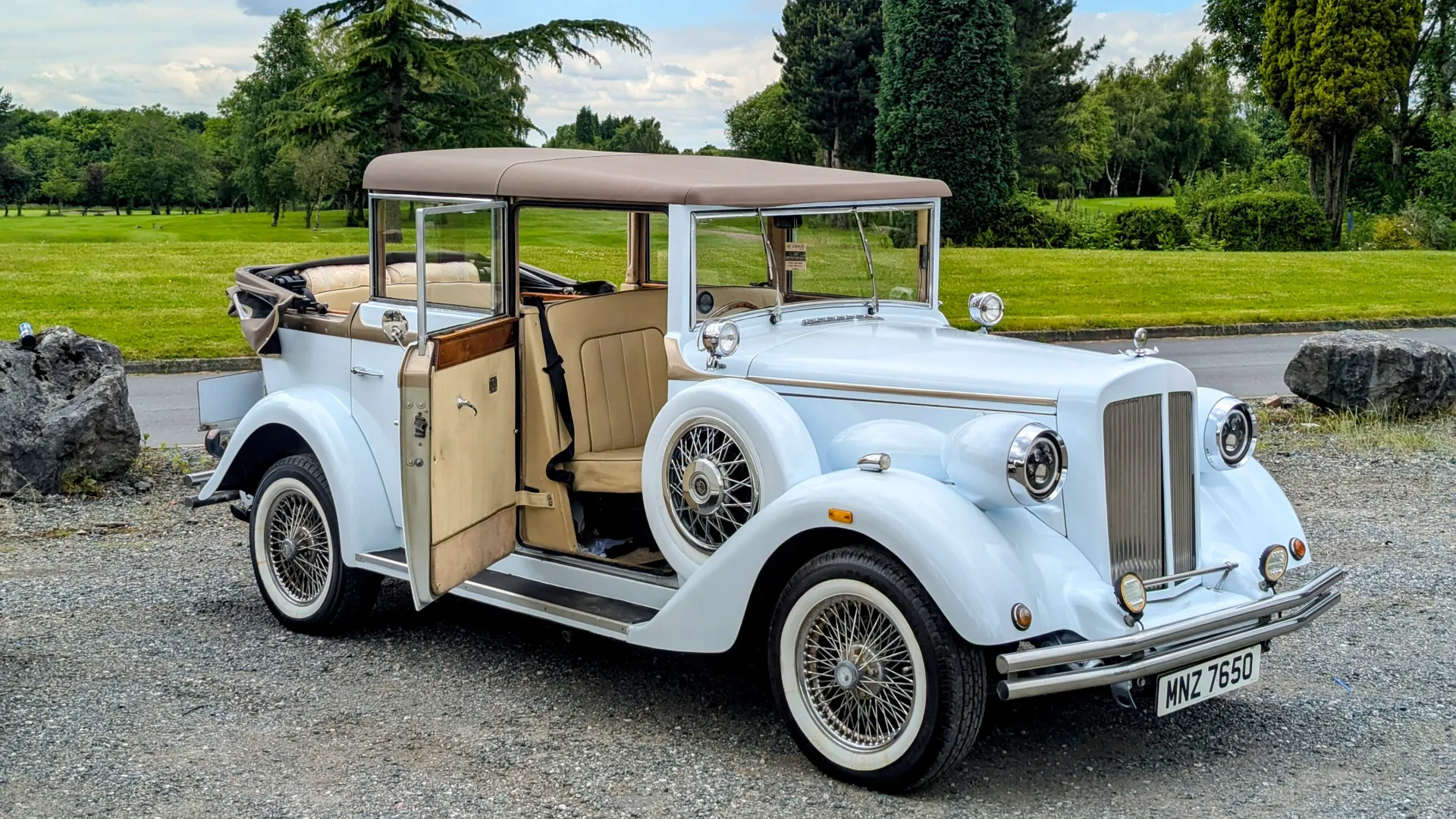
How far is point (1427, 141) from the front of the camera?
124 feet

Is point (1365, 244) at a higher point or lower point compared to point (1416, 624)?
higher

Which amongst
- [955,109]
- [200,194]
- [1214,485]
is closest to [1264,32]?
[955,109]

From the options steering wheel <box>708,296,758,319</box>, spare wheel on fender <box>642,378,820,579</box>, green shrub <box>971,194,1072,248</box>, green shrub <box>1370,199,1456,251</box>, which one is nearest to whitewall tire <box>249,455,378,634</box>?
spare wheel on fender <box>642,378,820,579</box>

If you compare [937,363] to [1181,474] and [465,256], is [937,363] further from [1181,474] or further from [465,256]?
[465,256]

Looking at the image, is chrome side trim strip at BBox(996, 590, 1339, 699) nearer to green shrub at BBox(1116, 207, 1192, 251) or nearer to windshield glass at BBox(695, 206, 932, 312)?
windshield glass at BBox(695, 206, 932, 312)

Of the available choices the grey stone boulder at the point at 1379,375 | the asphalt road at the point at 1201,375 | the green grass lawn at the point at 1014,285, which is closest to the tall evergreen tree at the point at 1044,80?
the green grass lawn at the point at 1014,285

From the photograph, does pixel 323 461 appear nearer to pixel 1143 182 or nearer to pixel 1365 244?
pixel 1365 244

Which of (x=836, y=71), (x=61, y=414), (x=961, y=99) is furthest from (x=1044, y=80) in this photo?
(x=61, y=414)

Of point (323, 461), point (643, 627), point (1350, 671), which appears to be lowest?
point (1350, 671)

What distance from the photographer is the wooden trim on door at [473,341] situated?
4914 millimetres

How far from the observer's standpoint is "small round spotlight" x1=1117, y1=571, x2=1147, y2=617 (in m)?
4.09

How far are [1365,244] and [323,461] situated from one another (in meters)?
32.8

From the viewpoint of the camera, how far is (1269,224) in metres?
32.0

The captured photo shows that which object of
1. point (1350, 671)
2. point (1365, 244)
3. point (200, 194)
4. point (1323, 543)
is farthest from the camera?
point (200, 194)
